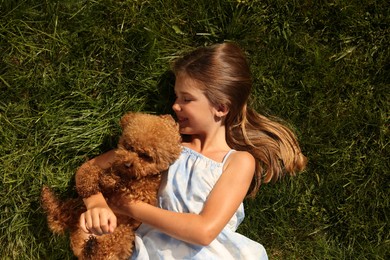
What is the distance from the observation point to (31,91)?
317 cm

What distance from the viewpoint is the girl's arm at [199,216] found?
253 cm

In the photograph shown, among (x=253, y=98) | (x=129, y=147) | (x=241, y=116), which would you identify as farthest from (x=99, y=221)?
(x=253, y=98)

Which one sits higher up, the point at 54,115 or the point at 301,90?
the point at 301,90

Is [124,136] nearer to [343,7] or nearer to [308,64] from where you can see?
[308,64]

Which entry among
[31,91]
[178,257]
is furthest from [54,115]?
[178,257]

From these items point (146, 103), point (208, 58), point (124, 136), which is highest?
point (208, 58)

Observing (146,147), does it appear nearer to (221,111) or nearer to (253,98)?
(221,111)

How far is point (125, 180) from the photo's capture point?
7.80 feet

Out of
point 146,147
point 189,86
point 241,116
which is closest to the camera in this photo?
point 146,147

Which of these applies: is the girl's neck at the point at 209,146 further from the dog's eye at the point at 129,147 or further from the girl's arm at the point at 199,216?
the dog's eye at the point at 129,147

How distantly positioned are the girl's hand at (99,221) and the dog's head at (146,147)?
30cm

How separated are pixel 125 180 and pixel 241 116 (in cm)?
100

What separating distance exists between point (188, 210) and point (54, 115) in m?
1.21

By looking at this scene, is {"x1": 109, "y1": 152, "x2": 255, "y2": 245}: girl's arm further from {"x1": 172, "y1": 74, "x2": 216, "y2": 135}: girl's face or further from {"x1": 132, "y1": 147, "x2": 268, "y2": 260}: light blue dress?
{"x1": 172, "y1": 74, "x2": 216, "y2": 135}: girl's face
